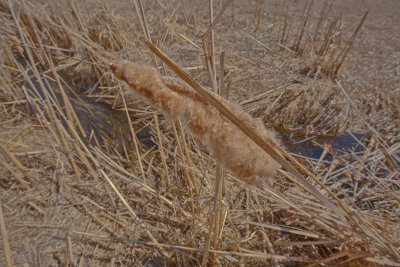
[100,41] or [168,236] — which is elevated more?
[100,41]

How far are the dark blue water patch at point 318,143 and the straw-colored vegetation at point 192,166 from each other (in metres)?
0.08

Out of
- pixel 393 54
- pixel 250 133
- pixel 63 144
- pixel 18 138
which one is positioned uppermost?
pixel 250 133

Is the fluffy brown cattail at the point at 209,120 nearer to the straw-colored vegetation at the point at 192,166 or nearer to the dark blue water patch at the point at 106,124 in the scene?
the straw-colored vegetation at the point at 192,166

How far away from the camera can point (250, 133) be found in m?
0.39

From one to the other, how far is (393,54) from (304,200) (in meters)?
2.94

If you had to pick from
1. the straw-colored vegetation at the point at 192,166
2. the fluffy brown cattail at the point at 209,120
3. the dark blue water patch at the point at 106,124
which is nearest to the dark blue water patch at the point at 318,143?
the straw-colored vegetation at the point at 192,166

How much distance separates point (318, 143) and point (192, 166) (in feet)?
4.52

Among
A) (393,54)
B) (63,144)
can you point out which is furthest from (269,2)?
(63,144)

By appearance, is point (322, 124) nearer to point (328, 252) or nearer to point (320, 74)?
point (320, 74)

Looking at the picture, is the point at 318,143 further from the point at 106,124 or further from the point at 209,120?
the point at 106,124

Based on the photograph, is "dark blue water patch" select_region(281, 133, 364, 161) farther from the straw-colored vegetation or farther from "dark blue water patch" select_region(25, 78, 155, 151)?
"dark blue water patch" select_region(25, 78, 155, 151)

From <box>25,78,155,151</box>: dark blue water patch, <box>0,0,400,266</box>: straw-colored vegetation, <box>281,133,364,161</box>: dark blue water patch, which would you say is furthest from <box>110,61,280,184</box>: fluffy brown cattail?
<box>281,133,364,161</box>: dark blue water patch

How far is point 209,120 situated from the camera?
0.50 m

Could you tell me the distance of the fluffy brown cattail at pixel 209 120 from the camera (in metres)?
0.49
